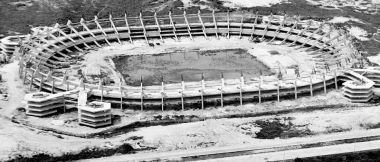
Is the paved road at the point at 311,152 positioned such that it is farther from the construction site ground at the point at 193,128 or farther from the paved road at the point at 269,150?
the construction site ground at the point at 193,128

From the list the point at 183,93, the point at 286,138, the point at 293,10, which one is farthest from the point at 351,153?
the point at 293,10

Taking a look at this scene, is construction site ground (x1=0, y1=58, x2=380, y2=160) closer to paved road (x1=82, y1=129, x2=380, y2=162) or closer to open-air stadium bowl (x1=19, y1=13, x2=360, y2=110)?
paved road (x1=82, y1=129, x2=380, y2=162)

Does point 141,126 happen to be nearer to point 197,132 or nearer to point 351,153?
point 197,132

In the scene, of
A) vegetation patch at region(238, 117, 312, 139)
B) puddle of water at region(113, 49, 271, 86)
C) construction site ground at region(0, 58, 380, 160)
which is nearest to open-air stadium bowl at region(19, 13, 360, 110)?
puddle of water at region(113, 49, 271, 86)

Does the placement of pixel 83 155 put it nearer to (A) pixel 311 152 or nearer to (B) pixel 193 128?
(B) pixel 193 128

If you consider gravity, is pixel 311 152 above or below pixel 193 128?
below

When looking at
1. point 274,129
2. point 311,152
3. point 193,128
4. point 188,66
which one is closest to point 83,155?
point 193,128

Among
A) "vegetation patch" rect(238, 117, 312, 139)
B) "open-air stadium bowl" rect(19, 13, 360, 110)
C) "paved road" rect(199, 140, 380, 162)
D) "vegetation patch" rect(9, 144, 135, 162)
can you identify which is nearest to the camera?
"vegetation patch" rect(9, 144, 135, 162)
